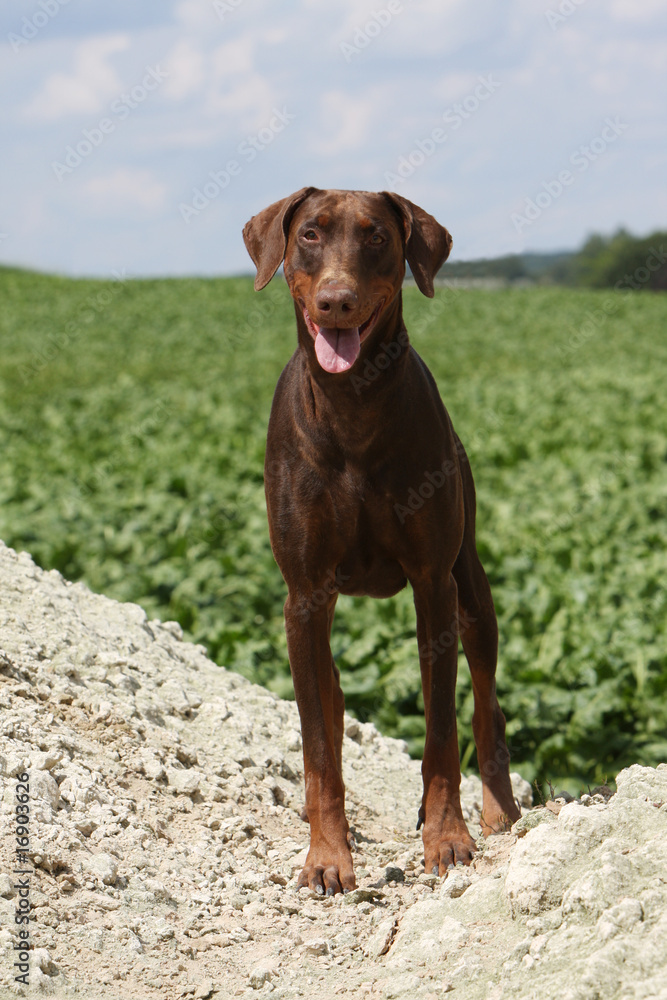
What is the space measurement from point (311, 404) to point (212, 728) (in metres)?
2.02

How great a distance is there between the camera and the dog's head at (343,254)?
357 cm

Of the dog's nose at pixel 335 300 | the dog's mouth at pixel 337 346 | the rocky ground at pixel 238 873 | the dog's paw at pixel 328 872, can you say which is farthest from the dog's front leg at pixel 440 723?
the dog's nose at pixel 335 300

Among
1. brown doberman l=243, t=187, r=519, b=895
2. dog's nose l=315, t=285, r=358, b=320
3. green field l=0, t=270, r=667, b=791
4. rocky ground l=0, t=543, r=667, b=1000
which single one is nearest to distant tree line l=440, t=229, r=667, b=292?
green field l=0, t=270, r=667, b=791

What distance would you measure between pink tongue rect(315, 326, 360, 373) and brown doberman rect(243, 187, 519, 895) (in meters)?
0.07

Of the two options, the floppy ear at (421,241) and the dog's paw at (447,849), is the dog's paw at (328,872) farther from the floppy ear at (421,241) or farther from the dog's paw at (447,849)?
the floppy ear at (421,241)

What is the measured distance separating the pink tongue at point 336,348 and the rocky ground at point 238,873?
1.61 m

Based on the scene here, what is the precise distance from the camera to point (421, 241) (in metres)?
3.99

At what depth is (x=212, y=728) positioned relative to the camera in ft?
17.4

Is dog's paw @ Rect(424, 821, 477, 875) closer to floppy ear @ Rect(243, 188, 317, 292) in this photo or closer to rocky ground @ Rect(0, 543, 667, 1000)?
rocky ground @ Rect(0, 543, 667, 1000)

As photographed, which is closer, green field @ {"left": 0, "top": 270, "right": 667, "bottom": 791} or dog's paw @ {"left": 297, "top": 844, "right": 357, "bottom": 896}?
dog's paw @ {"left": 297, "top": 844, "right": 357, "bottom": 896}

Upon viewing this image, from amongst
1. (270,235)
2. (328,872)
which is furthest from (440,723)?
(270,235)

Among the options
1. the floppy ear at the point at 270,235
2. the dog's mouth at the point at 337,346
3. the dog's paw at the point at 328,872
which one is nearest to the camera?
the dog's mouth at the point at 337,346

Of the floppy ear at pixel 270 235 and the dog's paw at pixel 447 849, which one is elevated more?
the floppy ear at pixel 270 235

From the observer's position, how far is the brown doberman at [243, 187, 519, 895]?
3.84 meters
